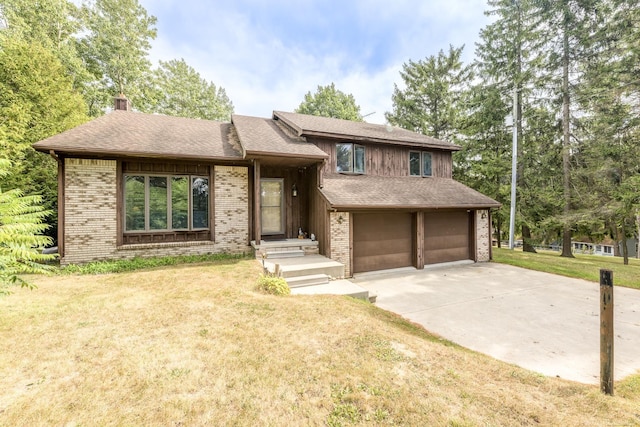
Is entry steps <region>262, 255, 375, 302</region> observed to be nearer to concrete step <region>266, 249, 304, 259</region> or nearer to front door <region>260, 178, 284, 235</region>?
concrete step <region>266, 249, 304, 259</region>

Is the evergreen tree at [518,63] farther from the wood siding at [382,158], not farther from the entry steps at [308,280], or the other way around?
the entry steps at [308,280]

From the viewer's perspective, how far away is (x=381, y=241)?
9922mm

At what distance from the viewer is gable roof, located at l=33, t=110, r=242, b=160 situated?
7867 millimetres

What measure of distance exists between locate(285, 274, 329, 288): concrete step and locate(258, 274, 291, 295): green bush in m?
0.70

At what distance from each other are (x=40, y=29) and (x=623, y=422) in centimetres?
2775

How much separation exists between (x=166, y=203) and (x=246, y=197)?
9.02 ft

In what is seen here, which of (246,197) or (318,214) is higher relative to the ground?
(246,197)

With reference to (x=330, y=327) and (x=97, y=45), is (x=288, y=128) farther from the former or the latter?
(x=97, y=45)

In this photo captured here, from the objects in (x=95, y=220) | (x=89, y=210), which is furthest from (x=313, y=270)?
(x=89, y=210)

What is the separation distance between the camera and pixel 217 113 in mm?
28266

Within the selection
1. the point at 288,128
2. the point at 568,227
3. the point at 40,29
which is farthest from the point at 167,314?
the point at 40,29

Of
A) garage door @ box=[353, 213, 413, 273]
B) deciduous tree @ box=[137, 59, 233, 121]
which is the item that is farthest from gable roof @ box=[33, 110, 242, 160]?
deciduous tree @ box=[137, 59, 233, 121]

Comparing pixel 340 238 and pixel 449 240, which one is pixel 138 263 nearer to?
pixel 340 238

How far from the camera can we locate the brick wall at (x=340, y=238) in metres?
8.85
